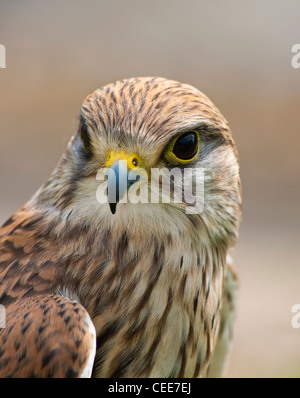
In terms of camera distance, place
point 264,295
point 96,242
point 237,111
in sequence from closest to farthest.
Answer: point 96,242 < point 264,295 < point 237,111

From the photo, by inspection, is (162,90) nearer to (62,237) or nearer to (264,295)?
(62,237)

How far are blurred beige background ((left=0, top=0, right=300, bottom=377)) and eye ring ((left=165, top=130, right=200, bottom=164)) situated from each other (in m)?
2.83

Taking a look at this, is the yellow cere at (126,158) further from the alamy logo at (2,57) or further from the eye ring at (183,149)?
the alamy logo at (2,57)

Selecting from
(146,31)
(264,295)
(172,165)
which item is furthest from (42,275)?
(146,31)

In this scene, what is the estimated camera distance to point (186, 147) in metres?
2.81

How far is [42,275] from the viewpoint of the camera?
108 inches

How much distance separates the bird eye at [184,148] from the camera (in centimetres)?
278

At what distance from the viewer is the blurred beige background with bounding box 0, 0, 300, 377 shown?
6.61 metres

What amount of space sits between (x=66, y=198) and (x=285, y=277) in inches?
174
